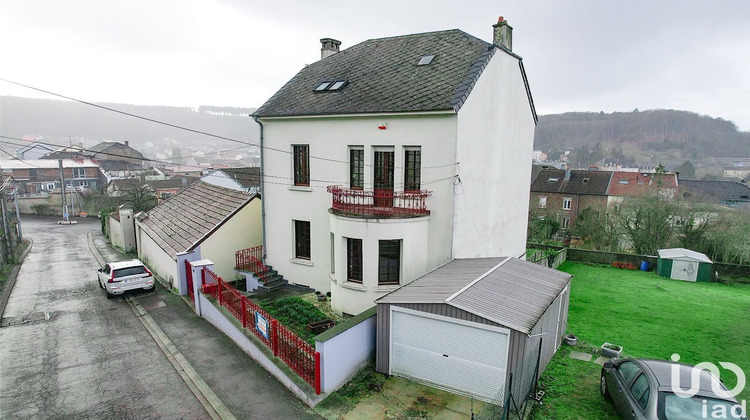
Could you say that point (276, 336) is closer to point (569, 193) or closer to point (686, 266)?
point (686, 266)

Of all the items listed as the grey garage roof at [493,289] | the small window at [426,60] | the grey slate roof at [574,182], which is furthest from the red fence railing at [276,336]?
the grey slate roof at [574,182]

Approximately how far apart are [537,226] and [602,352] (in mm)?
22790

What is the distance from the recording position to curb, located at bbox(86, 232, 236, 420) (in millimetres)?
8773

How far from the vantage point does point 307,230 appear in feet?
53.2

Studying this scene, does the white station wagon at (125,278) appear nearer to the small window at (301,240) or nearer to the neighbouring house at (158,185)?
the small window at (301,240)

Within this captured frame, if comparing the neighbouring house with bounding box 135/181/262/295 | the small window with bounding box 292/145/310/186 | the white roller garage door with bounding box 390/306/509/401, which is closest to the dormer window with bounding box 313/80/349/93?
the small window with bounding box 292/145/310/186

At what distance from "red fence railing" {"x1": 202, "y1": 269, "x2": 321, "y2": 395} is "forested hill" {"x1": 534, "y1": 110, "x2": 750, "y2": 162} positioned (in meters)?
113

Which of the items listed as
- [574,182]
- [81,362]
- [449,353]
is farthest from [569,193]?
[81,362]

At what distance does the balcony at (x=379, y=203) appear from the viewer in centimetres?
1276

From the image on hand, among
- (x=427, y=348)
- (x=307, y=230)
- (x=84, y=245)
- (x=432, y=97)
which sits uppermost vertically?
(x=432, y=97)

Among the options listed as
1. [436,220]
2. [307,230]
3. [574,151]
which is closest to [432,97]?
[436,220]

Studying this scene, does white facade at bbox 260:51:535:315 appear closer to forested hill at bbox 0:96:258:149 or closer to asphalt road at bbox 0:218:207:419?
asphalt road at bbox 0:218:207:419

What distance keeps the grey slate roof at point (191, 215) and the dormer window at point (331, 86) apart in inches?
229

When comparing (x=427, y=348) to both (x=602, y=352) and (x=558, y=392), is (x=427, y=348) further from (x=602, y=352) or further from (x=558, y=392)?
(x=602, y=352)
